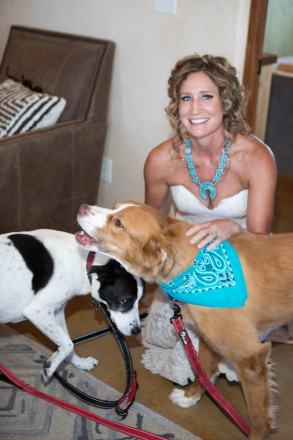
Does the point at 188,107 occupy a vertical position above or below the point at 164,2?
below

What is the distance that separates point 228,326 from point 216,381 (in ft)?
2.26

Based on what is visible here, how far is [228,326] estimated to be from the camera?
173cm

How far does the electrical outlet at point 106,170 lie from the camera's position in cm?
371

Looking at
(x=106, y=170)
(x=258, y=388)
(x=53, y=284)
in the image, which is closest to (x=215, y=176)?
(x=53, y=284)

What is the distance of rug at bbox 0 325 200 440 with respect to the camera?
1970mm

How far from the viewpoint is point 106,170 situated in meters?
3.74

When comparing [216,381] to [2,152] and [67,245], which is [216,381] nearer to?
[67,245]

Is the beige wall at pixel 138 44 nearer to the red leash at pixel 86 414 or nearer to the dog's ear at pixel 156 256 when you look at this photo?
the dog's ear at pixel 156 256

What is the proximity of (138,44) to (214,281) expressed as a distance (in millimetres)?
1997

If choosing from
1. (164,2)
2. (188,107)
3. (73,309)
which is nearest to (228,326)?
(188,107)

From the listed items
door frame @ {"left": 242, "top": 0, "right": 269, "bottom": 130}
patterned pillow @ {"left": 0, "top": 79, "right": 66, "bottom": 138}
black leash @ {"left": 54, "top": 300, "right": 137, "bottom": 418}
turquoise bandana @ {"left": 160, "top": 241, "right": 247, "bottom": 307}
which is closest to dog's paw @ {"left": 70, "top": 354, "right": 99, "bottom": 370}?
black leash @ {"left": 54, "top": 300, "right": 137, "bottom": 418}

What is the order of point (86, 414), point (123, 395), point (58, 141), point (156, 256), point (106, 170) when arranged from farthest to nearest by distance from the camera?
point (106, 170), point (58, 141), point (123, 395), point (86, 414), point (156, 256)

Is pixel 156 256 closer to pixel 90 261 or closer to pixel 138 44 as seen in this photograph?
pixel 90 261

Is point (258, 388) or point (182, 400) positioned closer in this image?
point (258, 388)
